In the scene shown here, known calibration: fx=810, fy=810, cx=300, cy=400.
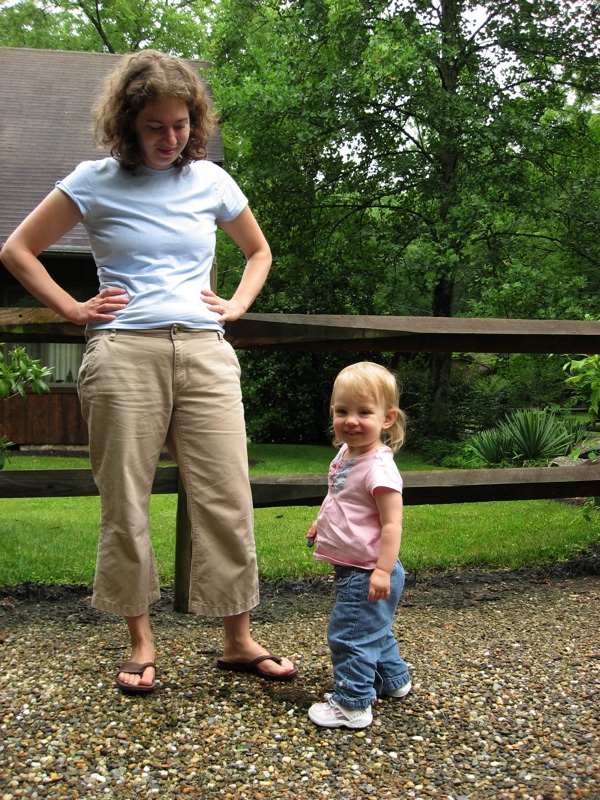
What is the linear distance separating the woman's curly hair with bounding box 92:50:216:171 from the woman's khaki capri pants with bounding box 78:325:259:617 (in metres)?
0.59

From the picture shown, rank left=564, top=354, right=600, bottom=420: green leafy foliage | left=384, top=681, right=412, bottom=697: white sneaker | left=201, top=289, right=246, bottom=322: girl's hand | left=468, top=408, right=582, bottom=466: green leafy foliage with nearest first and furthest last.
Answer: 1. left=384, top=681, right=412, bottom=697: white sneaker
2. left=201, top=289, right=246, bottom=322: girl's hand
3. left=564, top=354, right=600, bottom=420: green leafy foliage
4. left=468, top=408, right=582, bottom=466: green leafy foliage

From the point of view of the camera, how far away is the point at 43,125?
14.5 m

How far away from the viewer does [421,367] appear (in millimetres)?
15484

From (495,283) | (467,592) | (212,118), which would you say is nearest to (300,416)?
(495,283)

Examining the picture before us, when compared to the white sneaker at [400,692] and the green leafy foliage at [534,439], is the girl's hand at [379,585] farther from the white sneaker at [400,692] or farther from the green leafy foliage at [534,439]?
the green leafy foliage at [534,439]

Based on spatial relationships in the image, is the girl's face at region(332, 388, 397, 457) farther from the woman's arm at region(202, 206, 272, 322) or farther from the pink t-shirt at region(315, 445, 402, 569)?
the woman's arm at region(202, 206, 272, 322)

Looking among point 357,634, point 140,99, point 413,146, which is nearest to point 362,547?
point 357,634

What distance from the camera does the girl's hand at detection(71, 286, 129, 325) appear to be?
2.53 meters

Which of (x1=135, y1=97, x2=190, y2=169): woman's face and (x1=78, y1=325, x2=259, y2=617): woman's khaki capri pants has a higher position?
(x1=135, y1=97, x2=190, y2=169): woman's face

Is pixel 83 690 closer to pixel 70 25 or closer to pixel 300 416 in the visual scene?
pixel 300 416

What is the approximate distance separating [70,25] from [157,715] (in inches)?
1026

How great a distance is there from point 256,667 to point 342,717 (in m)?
0.46

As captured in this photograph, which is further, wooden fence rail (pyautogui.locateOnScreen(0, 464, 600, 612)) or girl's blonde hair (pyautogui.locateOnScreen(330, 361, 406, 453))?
wooden fence rail (pyautogui.locateOnScreen(0, 464, 600, 612))

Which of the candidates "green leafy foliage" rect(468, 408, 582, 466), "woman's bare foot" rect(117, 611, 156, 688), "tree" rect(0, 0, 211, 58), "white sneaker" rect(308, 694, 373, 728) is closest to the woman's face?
"woman's bare foot" rect(117, 611, 156, 688)
